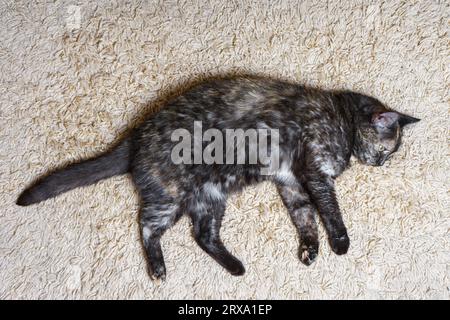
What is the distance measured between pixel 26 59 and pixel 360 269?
1.38m

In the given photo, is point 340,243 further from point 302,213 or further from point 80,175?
point 80,175

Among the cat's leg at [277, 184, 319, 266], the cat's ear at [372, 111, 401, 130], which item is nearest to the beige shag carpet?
the cat's leg at [277, 184, 319, 266]

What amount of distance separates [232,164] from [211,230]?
24 cm

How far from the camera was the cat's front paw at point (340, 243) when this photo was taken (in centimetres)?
145

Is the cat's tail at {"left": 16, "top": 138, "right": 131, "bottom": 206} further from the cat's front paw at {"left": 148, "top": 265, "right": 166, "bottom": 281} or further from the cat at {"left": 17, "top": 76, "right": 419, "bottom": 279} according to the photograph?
the cat's front paw at {"left": 148, "top": 265, "right": 166, "bottom": 281}

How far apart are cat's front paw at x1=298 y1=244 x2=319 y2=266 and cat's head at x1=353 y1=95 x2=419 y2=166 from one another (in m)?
0.35

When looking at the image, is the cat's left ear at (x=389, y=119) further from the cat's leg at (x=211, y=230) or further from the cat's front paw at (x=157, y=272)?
the cat's front paw at (x=157, y=272)

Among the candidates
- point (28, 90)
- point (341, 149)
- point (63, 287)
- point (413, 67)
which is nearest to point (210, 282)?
point (63, 287)

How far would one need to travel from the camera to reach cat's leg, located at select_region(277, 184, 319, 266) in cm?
148

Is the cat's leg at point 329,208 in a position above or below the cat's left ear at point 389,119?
below

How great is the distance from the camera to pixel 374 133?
149 centimetres

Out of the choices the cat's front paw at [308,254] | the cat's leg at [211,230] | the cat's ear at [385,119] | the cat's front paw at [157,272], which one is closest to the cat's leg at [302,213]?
the cat's front paw at [308,254]

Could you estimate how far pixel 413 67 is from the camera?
1.60m

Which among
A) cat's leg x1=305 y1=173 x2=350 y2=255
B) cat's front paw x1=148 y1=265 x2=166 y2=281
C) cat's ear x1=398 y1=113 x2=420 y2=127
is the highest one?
cat's ear x1=398 y1=113 x2=420 y2=127
